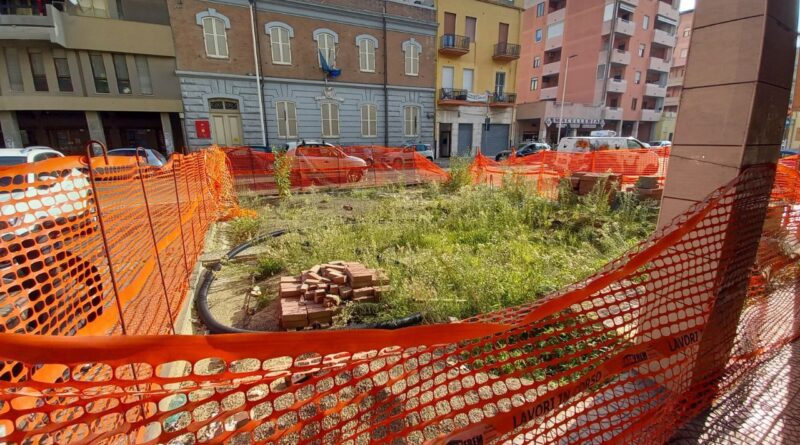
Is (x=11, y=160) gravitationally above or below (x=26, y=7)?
below

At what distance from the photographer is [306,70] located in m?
22.0

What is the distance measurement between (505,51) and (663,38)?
2311 centimetres

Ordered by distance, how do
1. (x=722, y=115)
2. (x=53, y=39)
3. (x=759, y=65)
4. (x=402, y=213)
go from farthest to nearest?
1. (x=53, y=39)
2. (x=402, y=213)
3. (x=722, y=115)
4. (x=759, y=65)

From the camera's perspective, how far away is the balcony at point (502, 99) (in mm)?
29297

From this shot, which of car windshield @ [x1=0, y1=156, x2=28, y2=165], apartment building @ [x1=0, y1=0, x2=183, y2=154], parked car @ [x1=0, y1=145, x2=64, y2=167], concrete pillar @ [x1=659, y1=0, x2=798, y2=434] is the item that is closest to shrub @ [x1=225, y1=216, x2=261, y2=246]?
parked car @ [x1=0, y1=145, x2=64, y2=167]

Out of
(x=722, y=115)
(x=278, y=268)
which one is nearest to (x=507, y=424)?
(x=722, y=115)

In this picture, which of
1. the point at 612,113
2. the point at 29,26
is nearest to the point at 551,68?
the point at 612,113

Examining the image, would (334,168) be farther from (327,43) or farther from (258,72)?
(327,43)

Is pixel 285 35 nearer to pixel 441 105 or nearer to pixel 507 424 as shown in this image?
pixel 441 105

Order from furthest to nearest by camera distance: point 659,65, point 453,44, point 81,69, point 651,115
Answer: point 651,115 → point 659,65 → point 453,44 → point 81,69

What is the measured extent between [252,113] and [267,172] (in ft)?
34.4

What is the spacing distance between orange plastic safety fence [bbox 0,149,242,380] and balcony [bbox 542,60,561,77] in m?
42.8

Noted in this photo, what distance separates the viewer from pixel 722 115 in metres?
2.01

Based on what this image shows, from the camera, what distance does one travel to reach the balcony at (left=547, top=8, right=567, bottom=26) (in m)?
37.7
